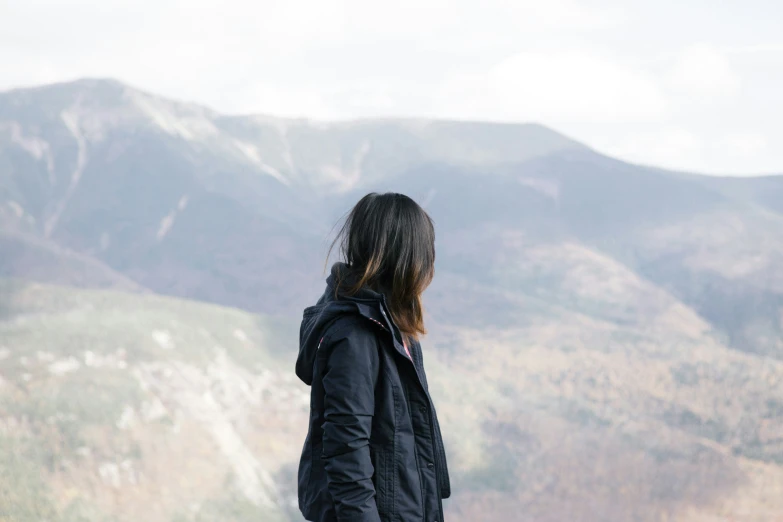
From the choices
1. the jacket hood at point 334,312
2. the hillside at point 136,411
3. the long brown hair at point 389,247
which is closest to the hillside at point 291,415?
the hillside at point 136,411

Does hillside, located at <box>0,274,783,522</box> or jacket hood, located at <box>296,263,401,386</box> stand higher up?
jacket hood, located at <box>296,263,401,386</box>

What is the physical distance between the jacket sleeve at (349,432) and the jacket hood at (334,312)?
0.06 meters

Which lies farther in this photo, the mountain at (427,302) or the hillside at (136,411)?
the mountain at (427,302)

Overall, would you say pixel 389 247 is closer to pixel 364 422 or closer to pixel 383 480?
pixel 364 422

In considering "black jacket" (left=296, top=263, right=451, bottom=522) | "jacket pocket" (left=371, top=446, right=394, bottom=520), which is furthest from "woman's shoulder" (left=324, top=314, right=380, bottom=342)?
"jacket pocket" (left=371, top=446, right=394, bottom=520)

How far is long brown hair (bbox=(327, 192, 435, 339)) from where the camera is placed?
138 centimetres

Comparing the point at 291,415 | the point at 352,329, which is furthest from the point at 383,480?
the point at 291,415

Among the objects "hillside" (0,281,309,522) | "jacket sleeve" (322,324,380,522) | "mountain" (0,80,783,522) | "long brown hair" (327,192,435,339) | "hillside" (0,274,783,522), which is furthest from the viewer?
"mountain" (0,80,783,522)

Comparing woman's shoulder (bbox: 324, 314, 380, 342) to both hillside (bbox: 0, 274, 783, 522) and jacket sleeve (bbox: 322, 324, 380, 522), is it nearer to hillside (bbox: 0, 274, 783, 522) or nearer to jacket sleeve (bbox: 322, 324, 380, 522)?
jacket sleeve (bbox: 322, 324, 380, 522)

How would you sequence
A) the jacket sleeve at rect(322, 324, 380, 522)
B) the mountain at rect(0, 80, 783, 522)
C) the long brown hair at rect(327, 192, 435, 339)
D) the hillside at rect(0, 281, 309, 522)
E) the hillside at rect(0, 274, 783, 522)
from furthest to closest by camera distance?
the mountain at rect(0, 80, 783, 522), the hillside at rect(0, 274, 783, 522), the hillside at rect(0, 281, 309, 522), the long brown hair at rect(327, 192, 435, 339), the jacket sleeve at rect(322, 324, 380, 522)

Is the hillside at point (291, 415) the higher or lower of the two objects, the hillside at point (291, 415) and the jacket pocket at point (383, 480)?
the lower

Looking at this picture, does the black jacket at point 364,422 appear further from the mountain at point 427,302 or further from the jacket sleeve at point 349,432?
the mountain at point 427,302

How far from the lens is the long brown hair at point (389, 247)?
1385mm

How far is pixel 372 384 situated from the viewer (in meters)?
1.32
